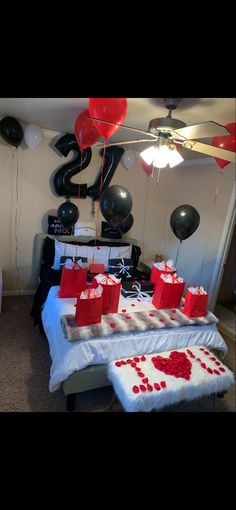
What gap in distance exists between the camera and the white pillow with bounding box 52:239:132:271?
234 centimetres

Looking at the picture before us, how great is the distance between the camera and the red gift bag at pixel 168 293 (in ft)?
5.35

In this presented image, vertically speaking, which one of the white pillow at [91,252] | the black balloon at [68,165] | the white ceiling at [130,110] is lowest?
the white pillow at [91,252]

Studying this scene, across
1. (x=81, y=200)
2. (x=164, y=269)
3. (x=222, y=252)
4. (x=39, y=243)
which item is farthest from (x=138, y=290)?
(x=81, y=200)

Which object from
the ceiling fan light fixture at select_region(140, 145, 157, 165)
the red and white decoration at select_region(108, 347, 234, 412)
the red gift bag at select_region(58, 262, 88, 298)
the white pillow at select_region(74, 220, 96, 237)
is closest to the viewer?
the red and white decoration at select_region(108, 347, 234, 412)

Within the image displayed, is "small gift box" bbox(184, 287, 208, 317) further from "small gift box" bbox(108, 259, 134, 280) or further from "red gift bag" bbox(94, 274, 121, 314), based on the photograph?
"small gift box" bbox(108, 259, 134, 280)

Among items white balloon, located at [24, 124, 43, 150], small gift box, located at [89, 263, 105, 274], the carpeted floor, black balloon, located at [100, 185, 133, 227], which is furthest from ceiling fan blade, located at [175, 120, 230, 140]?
white balloon, located at [24, 124, 43, 150]

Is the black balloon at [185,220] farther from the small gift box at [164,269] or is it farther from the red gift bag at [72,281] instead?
the red gift bag at [72,281]

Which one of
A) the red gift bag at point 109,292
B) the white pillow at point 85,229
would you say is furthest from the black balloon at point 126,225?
the red gift bag at point 109,292

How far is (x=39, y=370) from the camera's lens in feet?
4.84

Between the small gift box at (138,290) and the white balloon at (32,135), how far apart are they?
1540mm

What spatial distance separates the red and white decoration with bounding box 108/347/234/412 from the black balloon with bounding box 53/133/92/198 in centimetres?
180

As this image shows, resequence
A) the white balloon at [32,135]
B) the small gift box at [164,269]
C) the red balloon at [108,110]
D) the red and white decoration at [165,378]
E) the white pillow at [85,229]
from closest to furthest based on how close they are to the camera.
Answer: the red balloon at [108,110], the red and white decoration at [165,378], the small gift box at [164,269], the white balloon at [32,135], the white pillow at [85,229]
